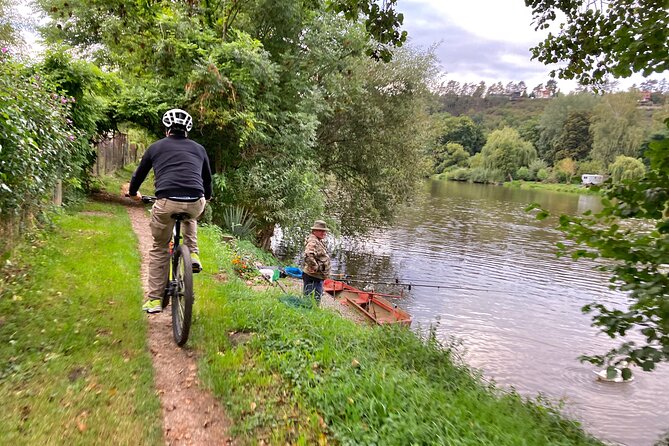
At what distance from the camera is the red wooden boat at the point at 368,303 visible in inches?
447

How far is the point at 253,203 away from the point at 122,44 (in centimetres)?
695

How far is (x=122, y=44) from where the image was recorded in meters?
14.3

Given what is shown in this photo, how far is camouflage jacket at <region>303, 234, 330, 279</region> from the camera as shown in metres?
8.13

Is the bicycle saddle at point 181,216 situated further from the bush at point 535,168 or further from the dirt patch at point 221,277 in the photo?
the bush at point 535,168

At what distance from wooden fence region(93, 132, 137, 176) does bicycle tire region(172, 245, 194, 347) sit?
1409 centimetres

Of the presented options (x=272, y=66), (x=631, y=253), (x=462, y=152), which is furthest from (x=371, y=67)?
(x=462, y=152)

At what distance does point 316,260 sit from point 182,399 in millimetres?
4862

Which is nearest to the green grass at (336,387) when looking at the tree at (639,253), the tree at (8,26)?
the tree at (639,253)

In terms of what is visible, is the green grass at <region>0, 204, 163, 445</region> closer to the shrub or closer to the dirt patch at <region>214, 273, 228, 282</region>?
the dirt patch at <region>214, 273, 228, 282</region>

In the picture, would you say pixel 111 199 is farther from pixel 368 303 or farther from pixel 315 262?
pixel 315 262

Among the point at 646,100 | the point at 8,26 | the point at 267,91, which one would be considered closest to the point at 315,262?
the point at 267,91

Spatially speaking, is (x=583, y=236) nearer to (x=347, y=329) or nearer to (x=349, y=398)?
(x=349, y=398)

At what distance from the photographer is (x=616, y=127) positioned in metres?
66.1

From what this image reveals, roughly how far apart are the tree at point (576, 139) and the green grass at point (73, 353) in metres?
87.4
